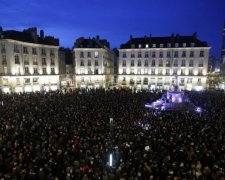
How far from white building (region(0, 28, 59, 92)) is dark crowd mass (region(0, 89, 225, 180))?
26.4 metres

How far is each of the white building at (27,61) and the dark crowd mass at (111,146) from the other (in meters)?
26.4

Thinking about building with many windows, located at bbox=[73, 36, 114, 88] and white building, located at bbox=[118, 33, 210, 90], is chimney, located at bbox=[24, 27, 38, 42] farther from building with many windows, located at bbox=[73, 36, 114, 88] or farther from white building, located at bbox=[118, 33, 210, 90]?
white building, located at bbox=[118, 33, 210, 90]

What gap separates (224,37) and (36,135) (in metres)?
129

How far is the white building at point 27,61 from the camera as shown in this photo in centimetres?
4912

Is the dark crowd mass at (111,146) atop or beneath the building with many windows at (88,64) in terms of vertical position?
beneath

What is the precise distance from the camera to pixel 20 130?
59.0 feet

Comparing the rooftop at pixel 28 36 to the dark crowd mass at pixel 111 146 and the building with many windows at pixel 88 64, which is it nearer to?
the building with many windows at pixel 88 64

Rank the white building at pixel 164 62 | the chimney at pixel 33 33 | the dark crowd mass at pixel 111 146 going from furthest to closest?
the white building at pixel 164 62
the chimney at pixel 33 33
the dark crowd mass at pixel 111 146

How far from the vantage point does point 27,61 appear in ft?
177

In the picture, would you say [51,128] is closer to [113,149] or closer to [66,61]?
[113,149]

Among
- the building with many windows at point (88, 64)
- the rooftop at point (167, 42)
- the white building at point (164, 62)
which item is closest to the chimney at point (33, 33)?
the building with many windows at point (88, 64)

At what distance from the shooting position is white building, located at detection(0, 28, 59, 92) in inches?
1934

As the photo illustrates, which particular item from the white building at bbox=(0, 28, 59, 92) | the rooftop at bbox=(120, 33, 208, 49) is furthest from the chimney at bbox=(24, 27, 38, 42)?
the rooftop at bbox=(120, 33, 208, 49)

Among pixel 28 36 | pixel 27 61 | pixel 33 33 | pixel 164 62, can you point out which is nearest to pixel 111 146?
pixel 27 61
